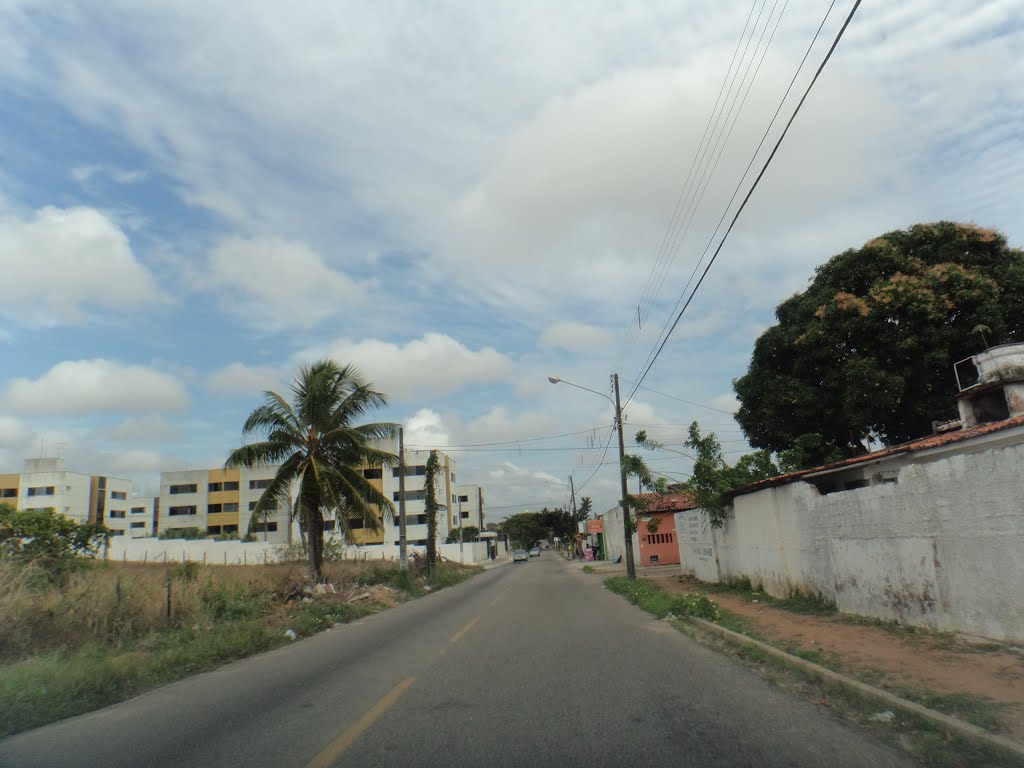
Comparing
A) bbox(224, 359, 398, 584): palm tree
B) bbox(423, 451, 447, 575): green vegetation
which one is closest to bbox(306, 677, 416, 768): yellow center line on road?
bbox(224, 359, 398, 584): palm tree

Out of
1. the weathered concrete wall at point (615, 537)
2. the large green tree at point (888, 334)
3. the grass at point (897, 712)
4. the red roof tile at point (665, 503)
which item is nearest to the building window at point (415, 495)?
the weathered concrete wall at point (615, 537)

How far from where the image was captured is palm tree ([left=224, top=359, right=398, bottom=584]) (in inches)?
890

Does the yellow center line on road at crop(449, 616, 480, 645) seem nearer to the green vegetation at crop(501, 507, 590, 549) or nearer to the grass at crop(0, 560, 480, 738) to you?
the grass at crop(0, 560, 480, 738)

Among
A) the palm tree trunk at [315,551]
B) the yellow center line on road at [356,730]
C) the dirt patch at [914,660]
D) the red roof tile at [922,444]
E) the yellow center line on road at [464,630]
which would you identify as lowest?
the yellow center line on road at [464,630]

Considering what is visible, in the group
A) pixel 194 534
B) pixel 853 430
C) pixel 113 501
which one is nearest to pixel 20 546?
pixel 853 430

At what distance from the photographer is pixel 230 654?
11.7 m

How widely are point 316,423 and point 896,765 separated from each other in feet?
66.3

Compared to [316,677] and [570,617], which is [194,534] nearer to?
[570,617]

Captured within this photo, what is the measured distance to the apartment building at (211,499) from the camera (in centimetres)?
7581

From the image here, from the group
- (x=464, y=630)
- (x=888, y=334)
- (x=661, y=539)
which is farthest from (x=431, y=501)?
(x=888, y=334)

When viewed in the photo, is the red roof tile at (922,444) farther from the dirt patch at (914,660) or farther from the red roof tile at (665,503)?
the red roof tile at (665,503)

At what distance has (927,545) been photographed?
10.2 metres

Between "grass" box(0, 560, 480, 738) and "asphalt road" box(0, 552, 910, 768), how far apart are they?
0.51m

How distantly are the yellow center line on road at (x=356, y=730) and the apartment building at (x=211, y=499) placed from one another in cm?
7144
